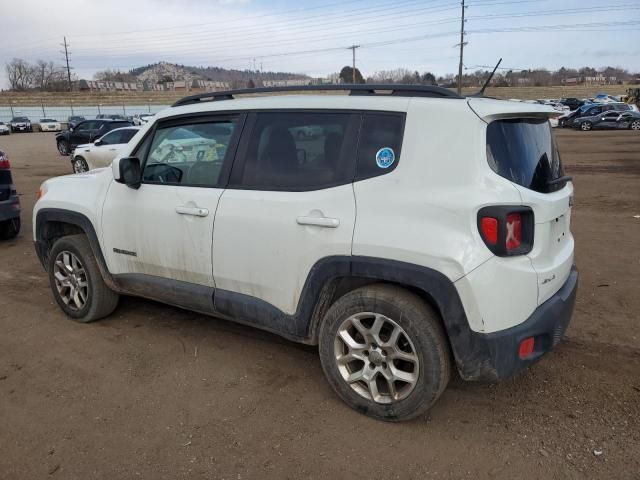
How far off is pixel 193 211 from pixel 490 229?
1929mm

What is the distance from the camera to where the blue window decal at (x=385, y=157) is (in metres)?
2.85

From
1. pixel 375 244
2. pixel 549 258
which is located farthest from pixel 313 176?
pixel 549 258

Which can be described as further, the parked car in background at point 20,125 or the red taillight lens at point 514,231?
the parked car in background at point 20,125

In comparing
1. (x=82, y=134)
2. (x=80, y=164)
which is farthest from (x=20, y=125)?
(x=80, y=164)

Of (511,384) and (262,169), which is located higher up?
(262,169)

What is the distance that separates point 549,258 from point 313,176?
4.63 ft

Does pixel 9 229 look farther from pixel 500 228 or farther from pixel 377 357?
pixel 500 228

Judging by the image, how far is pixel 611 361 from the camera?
3611mm

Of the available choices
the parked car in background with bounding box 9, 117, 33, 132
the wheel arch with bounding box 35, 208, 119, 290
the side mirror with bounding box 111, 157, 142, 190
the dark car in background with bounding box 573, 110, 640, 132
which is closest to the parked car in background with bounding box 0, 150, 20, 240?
the wheel arch with bounding box 35, 208, 119, 290

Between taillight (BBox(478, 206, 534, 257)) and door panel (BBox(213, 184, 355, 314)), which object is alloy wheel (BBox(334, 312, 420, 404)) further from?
taillight (BBox(478, 206, 534, 257))

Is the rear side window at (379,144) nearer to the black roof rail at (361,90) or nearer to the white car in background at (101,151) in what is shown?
the black roof rail at (361,90)

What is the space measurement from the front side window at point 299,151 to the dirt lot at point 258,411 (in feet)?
4.43

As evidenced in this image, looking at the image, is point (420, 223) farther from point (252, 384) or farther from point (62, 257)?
point (62, 257)

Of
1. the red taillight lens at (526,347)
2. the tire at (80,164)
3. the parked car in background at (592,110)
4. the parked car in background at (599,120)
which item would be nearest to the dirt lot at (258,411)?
the red taillight lens at (526,347)
